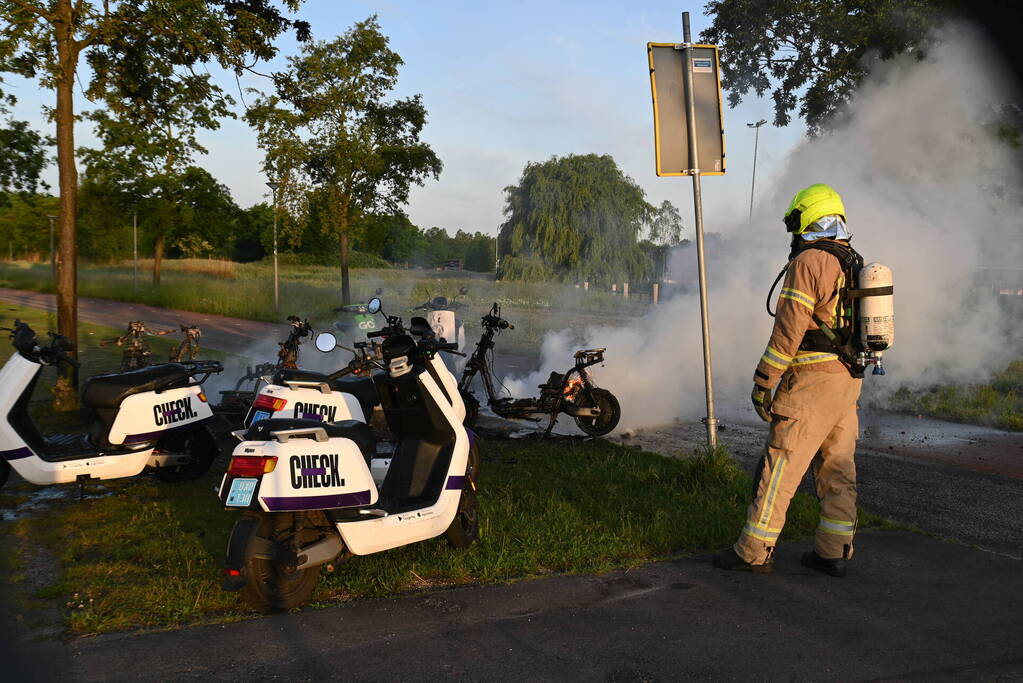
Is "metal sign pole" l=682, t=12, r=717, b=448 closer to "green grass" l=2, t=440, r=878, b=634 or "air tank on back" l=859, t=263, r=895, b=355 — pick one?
"green grass" l=2, t=440, r=878, b=634

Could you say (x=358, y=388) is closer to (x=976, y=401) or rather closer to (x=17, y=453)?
(x=17, y=453)

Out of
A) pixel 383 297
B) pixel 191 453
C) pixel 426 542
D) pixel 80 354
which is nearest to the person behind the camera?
pixel 426 542

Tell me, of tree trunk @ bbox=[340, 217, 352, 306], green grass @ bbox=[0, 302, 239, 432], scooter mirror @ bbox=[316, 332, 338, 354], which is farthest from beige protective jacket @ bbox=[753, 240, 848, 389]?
tree trunk @ bbox=[340, 217, 352, 306]

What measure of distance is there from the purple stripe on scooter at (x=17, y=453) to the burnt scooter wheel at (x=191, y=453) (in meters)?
1.05

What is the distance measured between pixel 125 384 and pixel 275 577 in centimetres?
332

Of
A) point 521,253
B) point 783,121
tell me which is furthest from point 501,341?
point 521,253

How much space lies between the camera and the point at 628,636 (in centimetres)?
415

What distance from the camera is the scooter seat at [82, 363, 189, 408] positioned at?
22.4 feet

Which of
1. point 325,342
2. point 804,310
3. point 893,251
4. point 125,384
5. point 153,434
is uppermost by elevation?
point 893,251

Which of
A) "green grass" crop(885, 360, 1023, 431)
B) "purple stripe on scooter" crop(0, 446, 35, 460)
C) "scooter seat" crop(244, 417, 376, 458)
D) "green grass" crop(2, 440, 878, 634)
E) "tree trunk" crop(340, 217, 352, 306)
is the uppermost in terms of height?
"tree trunk" crop(340, 217, 352, 306)

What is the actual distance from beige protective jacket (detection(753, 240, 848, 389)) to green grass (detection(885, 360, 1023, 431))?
6859 millimetres

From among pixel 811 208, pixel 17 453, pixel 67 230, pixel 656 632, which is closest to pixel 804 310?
pixel 811 208

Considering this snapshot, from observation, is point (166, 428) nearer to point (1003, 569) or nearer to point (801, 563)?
point (801, 563)

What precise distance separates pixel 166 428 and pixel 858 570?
535cm
